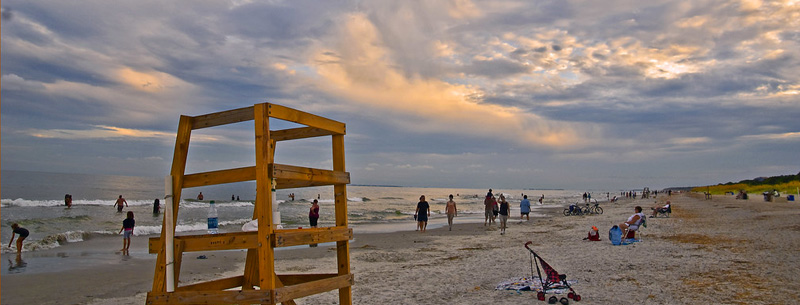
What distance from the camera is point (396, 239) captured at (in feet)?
68.8

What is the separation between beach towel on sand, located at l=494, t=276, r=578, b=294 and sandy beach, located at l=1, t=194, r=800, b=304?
0.79ft

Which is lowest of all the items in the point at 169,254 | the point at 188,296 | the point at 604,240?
the point at 604,240

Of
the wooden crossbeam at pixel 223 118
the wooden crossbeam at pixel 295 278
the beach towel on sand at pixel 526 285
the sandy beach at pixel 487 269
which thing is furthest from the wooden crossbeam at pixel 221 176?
the beach towel on sand at pixel 526 285

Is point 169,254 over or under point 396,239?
over

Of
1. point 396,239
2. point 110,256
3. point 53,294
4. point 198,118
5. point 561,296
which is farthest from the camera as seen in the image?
point 396,239

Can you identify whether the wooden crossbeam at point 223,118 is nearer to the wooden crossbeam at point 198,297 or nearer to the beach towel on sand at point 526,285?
the wooden crossbeam at point 198,297

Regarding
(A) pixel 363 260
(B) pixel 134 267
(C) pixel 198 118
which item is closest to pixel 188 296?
(C) pixel 198 118

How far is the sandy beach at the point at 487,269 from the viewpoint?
8953mm

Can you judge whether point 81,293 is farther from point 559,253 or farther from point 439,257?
point 559,253

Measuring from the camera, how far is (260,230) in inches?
144

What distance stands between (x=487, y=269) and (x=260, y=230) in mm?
9067

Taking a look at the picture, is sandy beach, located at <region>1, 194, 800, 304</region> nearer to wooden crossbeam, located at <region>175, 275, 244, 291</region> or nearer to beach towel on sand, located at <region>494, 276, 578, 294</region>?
beach towel on sand, located at <region>494, 276, 578, 294</region>

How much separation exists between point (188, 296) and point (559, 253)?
1228 centimetres

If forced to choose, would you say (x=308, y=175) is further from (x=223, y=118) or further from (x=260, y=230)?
(x=223, y=118)
